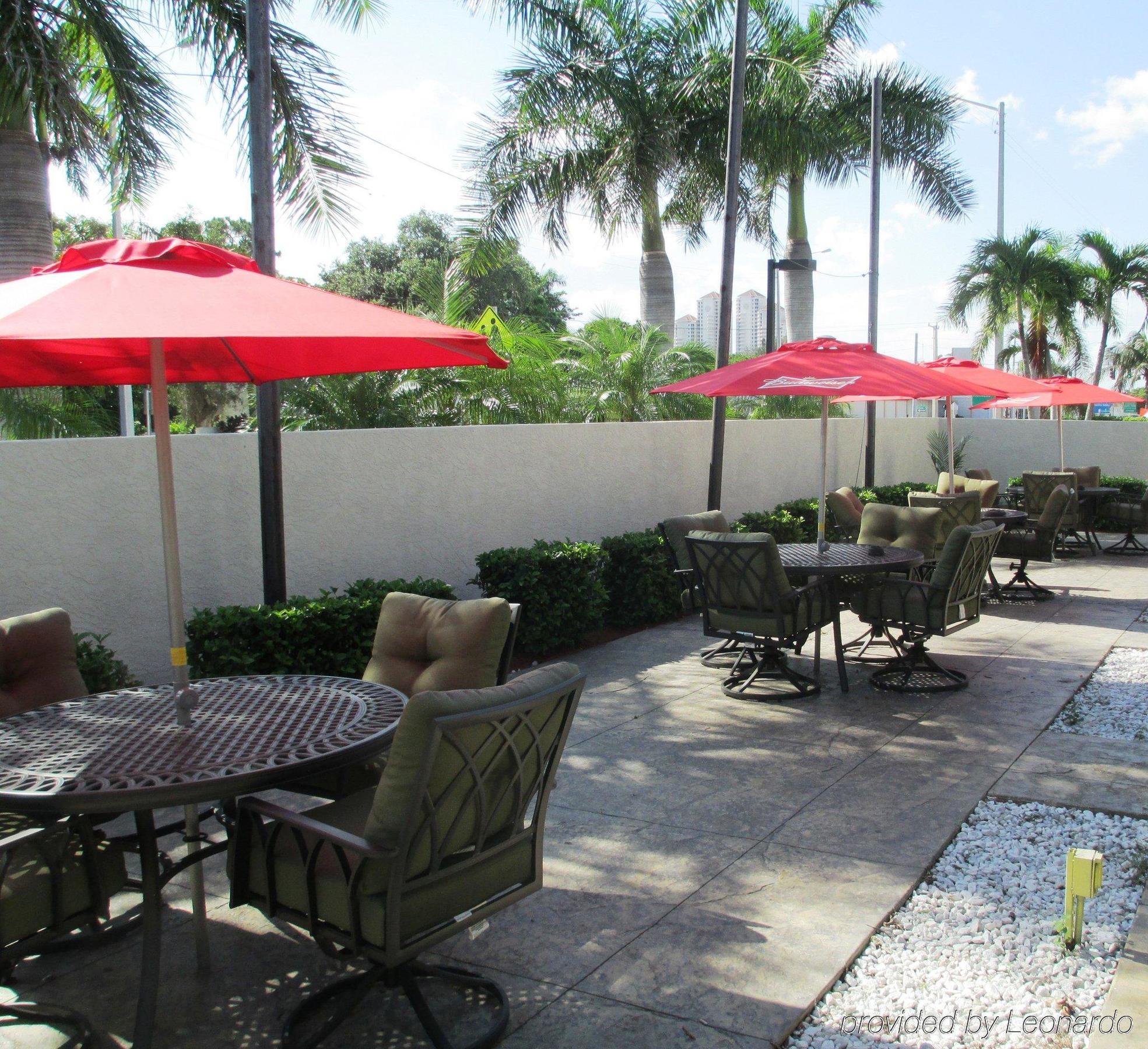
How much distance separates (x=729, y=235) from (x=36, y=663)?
879cm

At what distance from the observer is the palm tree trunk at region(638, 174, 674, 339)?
59.5ft

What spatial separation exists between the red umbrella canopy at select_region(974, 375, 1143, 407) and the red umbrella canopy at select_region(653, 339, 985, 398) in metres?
5.18

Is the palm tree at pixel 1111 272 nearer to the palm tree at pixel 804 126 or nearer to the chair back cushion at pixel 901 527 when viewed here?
the palm tree at pixel 804 126

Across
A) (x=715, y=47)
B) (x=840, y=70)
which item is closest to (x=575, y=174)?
(x=715, y=47)

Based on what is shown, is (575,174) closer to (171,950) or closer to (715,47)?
(715,47)

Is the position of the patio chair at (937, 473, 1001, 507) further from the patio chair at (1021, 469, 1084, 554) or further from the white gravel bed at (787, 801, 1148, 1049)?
the white gravel bed at (787, 801, 1148, 1049)

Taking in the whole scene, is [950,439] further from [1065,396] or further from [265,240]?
[265,240]

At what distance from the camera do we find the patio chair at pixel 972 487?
1244 cm

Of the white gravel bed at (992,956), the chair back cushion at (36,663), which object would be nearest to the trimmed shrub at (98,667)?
the chair back cushion at (36,663)

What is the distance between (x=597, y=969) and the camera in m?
3.32

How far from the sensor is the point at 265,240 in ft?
20.9

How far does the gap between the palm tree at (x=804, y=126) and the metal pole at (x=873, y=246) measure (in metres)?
0.82

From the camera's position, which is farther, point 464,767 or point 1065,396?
point 1065,396

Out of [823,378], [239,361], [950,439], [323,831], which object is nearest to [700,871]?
[323,831]
